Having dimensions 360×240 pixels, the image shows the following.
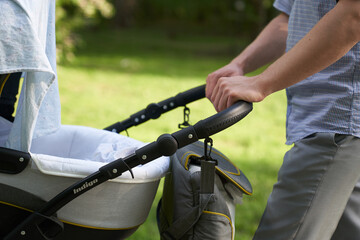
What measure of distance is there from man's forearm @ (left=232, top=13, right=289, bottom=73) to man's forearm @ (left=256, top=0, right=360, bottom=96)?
0.47 metres

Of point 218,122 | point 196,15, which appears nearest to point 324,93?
point 218,122

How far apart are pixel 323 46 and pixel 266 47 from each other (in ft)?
1.89

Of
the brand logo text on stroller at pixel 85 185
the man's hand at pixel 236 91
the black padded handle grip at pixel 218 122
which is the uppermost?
the man's hand at pixel 236 91

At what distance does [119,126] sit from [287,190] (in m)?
0.94

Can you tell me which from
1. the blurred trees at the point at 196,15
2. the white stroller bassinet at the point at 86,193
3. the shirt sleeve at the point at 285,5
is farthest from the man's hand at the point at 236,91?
the blurred trees at the point at 196,15

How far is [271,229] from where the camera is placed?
1.67 m

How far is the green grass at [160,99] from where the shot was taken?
420 centimetres

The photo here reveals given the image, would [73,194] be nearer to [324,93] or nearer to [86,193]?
[86,193]

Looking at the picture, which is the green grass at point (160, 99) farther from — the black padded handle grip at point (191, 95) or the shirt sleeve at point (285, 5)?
the shirt sleeve at point (285, 5)

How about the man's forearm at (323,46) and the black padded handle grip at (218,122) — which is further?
the black padded handle grip at (218,122)

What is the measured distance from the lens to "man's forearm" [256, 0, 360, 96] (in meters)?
1.35

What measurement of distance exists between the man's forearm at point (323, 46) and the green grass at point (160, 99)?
1.81 meters

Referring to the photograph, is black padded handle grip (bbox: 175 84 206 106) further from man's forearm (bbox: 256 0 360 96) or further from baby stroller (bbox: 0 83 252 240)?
man's forearm (bbox: 256 0 360 96)

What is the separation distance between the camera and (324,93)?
1.60 metres
